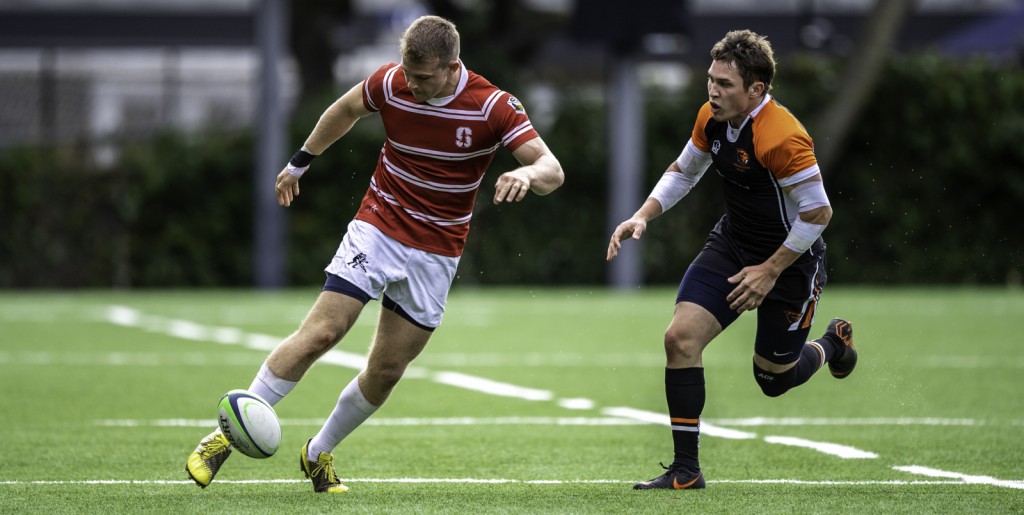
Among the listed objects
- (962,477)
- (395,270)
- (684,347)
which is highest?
(395,270)

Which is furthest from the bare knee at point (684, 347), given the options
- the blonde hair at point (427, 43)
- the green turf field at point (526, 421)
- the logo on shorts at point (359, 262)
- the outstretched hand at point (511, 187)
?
the blonde hair at point (427, 43)

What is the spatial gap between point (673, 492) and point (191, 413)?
175 inches

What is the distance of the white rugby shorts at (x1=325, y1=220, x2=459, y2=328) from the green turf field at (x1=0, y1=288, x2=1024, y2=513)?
0.86 metres

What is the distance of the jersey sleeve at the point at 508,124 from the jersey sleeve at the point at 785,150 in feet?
3.41

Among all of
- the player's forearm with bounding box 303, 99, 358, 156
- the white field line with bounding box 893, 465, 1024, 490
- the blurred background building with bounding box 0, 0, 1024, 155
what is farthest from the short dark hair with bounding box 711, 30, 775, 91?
the blurred background building with bounding box 0, 0, 1024, 155

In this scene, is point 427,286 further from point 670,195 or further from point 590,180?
point 590,180

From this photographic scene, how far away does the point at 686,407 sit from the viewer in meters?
7.29

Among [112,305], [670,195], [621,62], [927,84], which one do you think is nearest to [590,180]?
[621,62]

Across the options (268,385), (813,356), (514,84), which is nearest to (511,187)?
(268,385)

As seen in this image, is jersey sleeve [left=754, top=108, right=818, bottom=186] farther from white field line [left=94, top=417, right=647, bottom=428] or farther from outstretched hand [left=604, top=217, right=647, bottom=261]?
white field line [left=94, top=417, right=647, bottom=428]

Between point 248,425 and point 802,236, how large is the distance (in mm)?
2614

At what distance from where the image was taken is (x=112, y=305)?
2155cm

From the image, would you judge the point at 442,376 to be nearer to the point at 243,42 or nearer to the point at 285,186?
the point at 285,186

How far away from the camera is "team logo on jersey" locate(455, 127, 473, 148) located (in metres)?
7.16
